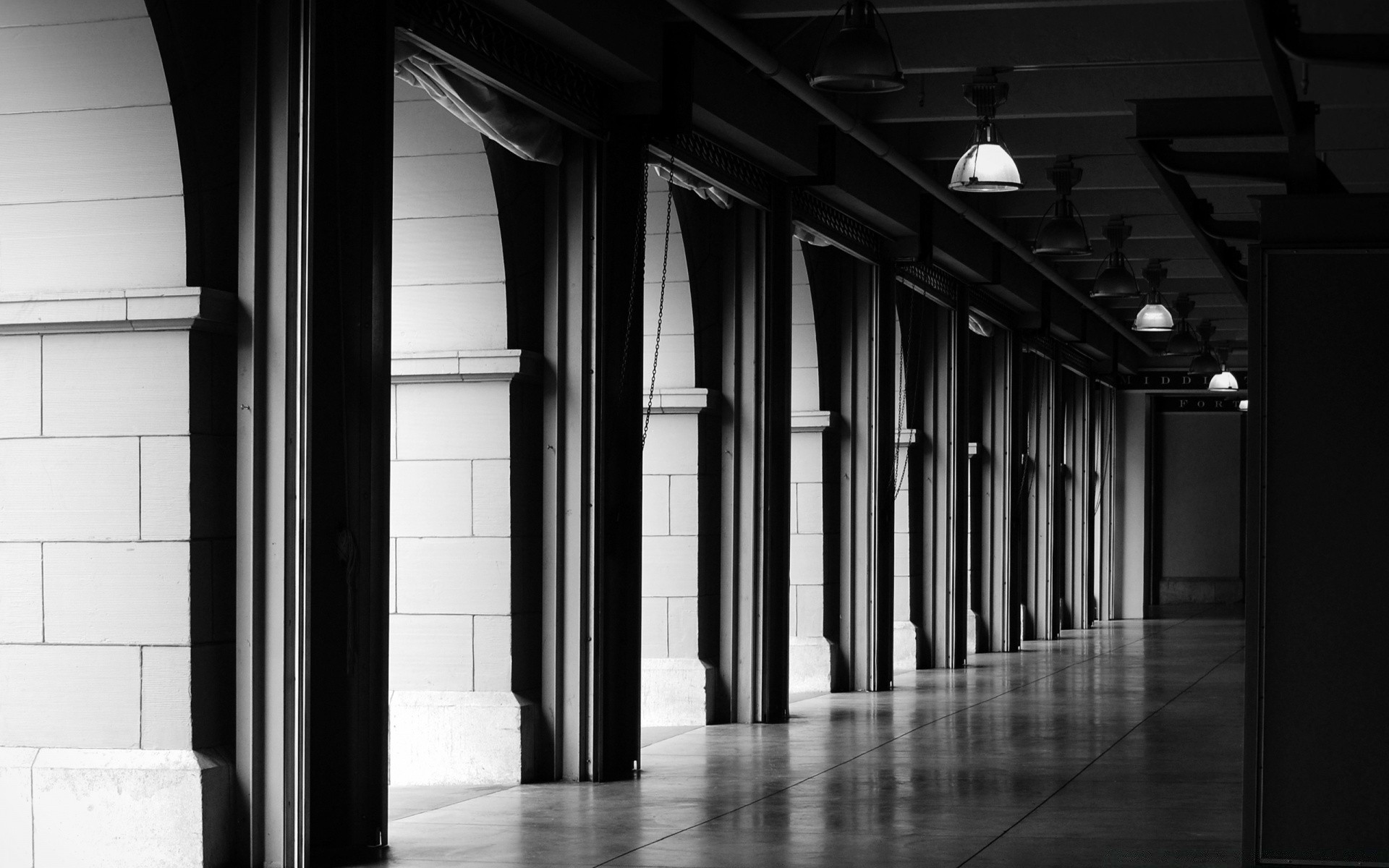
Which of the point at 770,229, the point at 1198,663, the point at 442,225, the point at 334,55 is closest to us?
the point at 334,55

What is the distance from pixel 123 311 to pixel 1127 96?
874 centimetres

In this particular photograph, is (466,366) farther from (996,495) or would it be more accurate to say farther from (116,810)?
(996,495)

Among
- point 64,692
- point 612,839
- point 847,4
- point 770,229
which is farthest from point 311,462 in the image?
point 770,229

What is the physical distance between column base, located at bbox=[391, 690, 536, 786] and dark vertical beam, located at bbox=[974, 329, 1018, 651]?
13.8 metres

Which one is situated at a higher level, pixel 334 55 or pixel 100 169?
pixel 334 55

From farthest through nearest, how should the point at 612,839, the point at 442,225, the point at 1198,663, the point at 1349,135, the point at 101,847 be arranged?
the point at 1198,663
the point at 442,225
the point at 1349,135
the point at 612,839
the point at 101,847

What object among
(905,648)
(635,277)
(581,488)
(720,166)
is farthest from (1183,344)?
(581,488)

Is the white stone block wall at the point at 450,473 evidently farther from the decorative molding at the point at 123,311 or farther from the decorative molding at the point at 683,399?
the decorative molding at the point at 683,399

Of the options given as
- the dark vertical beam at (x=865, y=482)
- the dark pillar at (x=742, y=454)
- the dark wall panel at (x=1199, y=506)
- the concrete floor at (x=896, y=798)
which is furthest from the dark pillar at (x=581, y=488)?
the dark wall panel at (x=1199, y=506)

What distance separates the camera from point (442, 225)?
34.9ft

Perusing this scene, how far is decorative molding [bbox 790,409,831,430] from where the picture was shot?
54.6 ft

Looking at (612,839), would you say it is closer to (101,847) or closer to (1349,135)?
(101,847)

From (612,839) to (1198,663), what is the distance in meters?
13.9

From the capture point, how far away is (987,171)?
11.7 m
